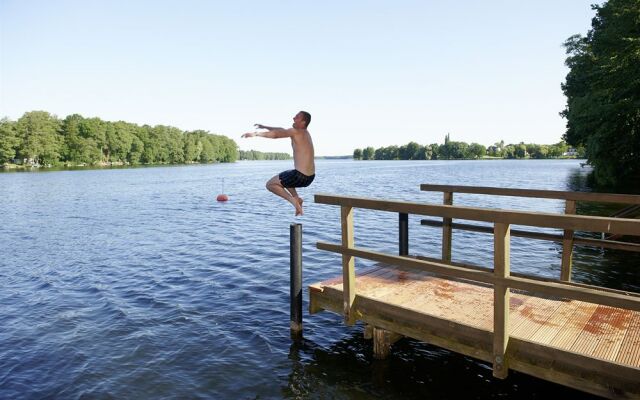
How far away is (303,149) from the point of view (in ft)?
24.9

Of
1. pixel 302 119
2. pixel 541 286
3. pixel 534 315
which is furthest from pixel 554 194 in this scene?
pixel 302 119

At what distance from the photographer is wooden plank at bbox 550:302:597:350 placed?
5582 millimetres

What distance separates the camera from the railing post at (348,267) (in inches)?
279

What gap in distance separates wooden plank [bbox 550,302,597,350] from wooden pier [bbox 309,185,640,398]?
0.04 feet

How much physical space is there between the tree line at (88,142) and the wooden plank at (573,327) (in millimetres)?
128870

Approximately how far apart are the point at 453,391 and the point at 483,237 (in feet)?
51.0

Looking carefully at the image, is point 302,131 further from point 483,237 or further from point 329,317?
point 483,237

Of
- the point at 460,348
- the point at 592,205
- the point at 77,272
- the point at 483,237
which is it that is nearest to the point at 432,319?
the point at 460,348

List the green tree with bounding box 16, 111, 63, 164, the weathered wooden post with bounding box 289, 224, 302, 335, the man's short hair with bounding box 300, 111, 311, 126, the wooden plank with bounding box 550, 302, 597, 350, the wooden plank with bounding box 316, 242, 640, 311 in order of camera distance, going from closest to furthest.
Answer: the wooden plank with bounding box 316, 242, 640, 311 < the wooden plank with bounding box 550, 302, 597, 350 < the man's short hair with bounding box 300, 111, 311, 126 < the weathered wooden post with bounding box 289, 224, 302, 335 < the green tree with bounding box 16, 111, 63, 164

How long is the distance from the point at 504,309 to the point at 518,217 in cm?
128

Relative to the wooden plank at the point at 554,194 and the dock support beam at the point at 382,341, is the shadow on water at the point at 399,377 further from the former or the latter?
the wooden plank at the point at 554,194

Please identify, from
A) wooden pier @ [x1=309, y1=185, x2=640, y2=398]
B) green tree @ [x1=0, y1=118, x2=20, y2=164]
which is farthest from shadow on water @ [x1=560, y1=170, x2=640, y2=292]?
green tree @ [x1=0, y1=118, x2=20, y2=164]

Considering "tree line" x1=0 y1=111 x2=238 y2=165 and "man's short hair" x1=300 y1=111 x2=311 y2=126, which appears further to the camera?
"tree line" x1=0 y1=111 x2=238 y2=165

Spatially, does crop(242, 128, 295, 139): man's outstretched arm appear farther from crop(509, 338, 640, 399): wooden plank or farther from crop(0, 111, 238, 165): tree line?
crop(0, 111, 238, 165): tree line
